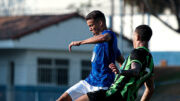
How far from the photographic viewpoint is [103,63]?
308 inches

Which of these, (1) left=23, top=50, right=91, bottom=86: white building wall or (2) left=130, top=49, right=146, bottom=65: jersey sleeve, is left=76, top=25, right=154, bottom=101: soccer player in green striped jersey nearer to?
(2) left=130, top=49, right=146, bottom=65: jersey sleeve

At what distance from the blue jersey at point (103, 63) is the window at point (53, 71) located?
1784cm

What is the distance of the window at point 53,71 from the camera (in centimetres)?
2612

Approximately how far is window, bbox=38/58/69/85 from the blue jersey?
58.5ft

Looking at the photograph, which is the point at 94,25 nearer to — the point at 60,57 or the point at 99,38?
the point at 99,38

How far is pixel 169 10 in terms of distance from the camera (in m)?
43.1

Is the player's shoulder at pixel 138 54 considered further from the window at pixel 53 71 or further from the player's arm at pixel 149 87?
the window at pixel 53 71

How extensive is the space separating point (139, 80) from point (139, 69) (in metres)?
0.28

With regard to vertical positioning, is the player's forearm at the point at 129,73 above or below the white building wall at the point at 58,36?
above

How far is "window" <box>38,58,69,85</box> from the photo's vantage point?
2612 cm

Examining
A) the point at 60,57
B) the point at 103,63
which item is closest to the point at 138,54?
the point at 103,63

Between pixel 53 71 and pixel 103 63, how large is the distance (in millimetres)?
18990

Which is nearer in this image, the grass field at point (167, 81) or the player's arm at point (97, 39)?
the player's arm at point (97, 39)

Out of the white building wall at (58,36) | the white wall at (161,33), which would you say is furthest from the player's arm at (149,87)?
the white wall at (161,33)
